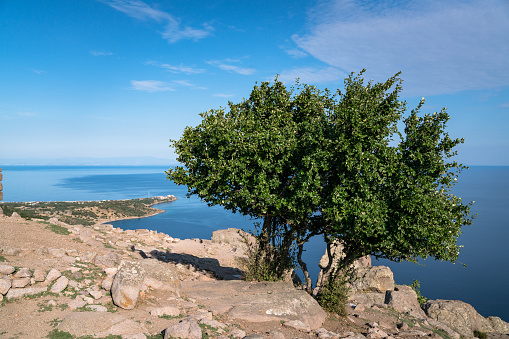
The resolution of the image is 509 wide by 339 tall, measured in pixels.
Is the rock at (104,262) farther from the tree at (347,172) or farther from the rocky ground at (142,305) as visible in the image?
the tree at (347,172)

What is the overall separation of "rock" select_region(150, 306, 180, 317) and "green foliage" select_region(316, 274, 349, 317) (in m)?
7.40

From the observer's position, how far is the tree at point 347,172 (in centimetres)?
1323

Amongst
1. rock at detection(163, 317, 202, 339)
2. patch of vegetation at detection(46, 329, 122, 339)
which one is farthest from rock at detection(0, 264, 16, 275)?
rock at detection(163, 317, 202, 339)

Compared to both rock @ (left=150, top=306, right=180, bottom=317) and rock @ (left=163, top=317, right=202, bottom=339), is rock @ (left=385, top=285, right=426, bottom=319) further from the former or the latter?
rock @ (left=163, top=317, right=202, bottom=339)

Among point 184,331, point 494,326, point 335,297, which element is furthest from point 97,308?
point 494,326

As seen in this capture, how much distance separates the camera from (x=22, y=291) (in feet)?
42.4

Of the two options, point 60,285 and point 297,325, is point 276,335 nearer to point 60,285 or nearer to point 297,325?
point 297,325

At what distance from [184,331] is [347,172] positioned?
344 inches

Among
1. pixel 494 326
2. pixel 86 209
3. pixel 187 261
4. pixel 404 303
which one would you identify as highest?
pixel 187 261

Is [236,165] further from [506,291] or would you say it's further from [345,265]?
[506,291]

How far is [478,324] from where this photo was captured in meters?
25.0

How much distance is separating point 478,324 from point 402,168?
19.8 meters

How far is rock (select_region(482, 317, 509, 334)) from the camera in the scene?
2709 centimetres

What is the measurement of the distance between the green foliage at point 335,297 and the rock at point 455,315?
12.0m
